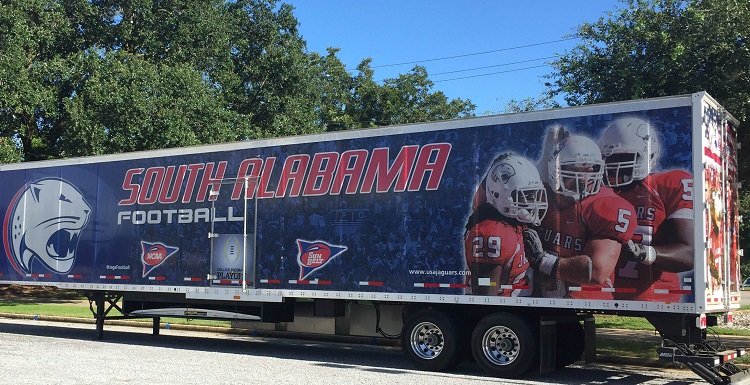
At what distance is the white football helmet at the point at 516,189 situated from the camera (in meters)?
12.0

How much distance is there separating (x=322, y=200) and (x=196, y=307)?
12.1 feet

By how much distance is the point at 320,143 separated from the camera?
14320 millimetres

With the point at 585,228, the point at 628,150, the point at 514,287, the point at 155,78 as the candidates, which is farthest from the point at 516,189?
the point at 155,78

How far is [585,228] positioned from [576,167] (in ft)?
2.95

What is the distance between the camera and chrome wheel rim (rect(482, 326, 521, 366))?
12070mm

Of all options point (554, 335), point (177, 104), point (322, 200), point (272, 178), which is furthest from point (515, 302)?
point (177, 104)

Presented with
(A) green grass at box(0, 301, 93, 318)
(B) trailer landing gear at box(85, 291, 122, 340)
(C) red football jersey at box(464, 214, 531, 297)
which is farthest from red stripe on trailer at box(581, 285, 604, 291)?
(A) green grass at box(0, 301, 93, 318)

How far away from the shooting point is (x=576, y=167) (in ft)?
38.6

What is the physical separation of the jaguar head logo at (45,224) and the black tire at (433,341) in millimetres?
8126

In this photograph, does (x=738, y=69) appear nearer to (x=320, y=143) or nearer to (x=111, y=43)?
(x=320, y=143)

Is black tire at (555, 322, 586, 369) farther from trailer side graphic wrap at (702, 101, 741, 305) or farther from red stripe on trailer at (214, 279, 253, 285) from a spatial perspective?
red stripe on trailer at (214, 279, 253, 285)

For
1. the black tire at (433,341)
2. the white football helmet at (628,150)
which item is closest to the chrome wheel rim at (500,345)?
the black tire at (433,341)

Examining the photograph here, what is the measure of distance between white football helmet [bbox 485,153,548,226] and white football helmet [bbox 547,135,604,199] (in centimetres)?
28

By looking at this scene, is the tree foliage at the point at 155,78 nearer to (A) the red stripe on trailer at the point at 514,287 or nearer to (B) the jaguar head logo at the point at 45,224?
(B) the jaguar head logo at the point at 45,224
